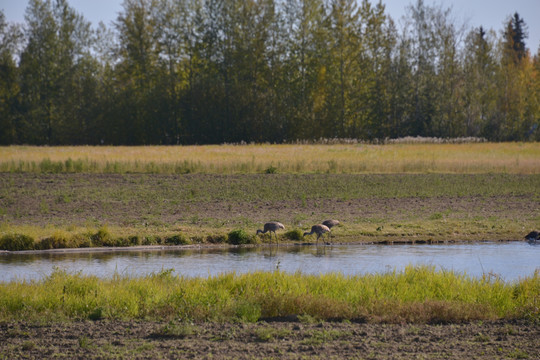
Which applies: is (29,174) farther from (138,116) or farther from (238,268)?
(138,116)

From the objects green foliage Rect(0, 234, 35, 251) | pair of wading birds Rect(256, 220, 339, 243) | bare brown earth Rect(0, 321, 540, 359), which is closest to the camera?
bare brown earth Rect(0, 321, 540, 359)

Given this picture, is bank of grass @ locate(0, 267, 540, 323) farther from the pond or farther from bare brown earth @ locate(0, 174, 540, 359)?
the pond

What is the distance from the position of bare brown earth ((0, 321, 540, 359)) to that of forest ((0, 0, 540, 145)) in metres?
58.1

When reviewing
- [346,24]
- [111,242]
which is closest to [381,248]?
[111,242]

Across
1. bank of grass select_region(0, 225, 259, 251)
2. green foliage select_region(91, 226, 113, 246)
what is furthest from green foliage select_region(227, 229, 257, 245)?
green foliage select_region(91, 226, 113, 246)

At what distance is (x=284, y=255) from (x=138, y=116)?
5520 cm

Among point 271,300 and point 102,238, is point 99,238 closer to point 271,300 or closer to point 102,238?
point 102,238

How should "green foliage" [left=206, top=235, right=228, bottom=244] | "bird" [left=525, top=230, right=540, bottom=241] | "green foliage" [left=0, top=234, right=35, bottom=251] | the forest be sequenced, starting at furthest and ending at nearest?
the forest
"bird" [left=525, top=230, right=540, bottom=241]
"green foliage" [left=206, top=235, right=228, bottom=244]
"green foliage" [left=0, top=234, right=35, bottom=251]

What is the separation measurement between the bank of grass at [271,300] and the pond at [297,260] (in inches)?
111

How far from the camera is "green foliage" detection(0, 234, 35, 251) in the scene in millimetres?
17547

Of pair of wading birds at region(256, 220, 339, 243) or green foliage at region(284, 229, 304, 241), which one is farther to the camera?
green foliage at region(284, 229, 304, 241)

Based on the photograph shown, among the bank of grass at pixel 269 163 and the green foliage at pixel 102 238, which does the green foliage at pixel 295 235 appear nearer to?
the green foliage at pixel 102 238

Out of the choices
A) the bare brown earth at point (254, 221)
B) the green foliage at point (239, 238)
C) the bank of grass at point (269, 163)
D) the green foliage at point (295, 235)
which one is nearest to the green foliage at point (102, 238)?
the bare brown earth at point (254, 221)

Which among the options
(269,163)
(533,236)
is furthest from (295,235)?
(269,163)
